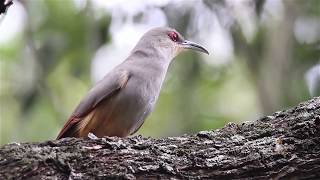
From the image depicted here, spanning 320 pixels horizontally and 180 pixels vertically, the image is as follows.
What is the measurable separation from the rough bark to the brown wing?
105 cm

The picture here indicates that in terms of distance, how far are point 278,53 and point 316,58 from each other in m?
0.36

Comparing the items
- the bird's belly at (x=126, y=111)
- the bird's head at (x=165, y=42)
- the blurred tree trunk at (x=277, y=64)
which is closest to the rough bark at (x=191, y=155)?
the bird's belly at (x=126, y=111)

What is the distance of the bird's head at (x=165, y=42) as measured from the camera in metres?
5.49

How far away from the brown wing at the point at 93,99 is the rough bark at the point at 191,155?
3.46 feet

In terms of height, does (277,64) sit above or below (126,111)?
above

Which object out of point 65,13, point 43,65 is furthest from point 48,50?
point 65,13

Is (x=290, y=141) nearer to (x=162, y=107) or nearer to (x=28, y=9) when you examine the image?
(x=28, y=9)

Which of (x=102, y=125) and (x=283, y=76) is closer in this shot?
(x=102, y=125)

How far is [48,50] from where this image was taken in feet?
22.2

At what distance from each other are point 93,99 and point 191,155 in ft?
4.22

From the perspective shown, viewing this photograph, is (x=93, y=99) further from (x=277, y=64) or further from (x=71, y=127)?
(x=277, y=64)

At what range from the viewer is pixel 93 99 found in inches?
180

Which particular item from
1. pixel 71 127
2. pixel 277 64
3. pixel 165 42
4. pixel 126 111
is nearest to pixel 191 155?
pixel 126 111

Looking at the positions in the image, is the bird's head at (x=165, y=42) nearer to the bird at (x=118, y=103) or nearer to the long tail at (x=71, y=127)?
the bird at (x=118, y=103)
